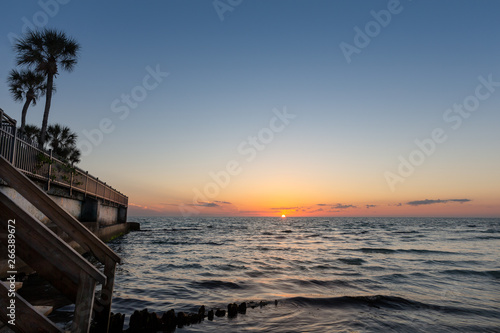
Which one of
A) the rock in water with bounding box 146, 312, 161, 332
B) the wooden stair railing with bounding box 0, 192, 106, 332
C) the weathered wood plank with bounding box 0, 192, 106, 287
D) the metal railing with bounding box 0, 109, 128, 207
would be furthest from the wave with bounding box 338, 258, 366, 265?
the weathered wood plank with bounding box 0, 192, 106, 287

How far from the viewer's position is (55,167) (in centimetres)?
1392

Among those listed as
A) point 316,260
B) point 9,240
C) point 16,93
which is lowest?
point 316,260

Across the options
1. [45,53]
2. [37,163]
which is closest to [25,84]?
[45,53]

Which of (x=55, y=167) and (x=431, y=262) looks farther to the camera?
(x=431, y=262)

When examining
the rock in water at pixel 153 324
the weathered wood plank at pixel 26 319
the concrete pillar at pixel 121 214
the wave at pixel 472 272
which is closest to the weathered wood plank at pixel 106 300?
the rock in water at pixel 153 324

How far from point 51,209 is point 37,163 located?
9.87m

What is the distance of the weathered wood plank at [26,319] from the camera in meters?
2.90

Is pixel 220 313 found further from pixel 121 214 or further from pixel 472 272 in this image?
pixel 121 214

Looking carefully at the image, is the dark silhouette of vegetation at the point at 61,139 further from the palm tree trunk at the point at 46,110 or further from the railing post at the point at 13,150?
the railing post at the point at 13,150

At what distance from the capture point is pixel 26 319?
2965 mm

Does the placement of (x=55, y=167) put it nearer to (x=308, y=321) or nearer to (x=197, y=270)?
(x=197, y=270)

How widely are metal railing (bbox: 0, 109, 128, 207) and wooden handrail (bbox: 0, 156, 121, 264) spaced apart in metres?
6.63

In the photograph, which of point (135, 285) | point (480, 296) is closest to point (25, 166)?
point (135, 285)

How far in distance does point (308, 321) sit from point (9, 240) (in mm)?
6435
